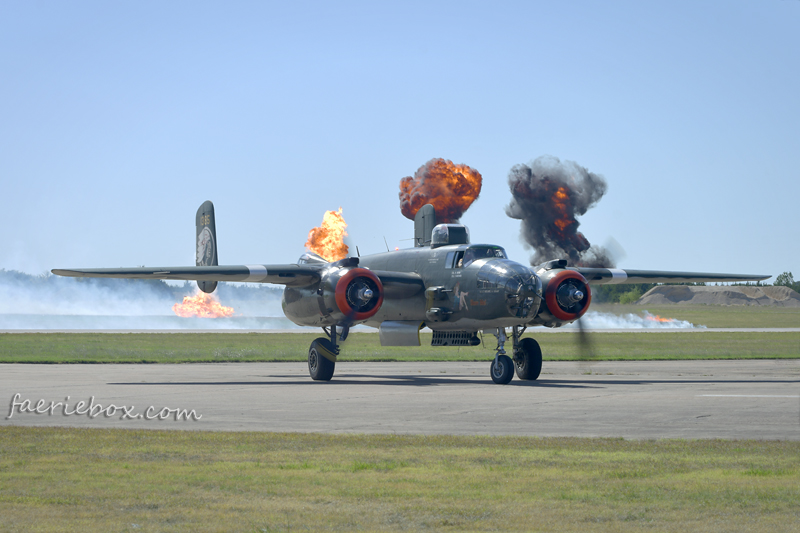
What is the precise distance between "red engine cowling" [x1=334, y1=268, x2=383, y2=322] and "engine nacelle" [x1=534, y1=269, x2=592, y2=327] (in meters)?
5.30

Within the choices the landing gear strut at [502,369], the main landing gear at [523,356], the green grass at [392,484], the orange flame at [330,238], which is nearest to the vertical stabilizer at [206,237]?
the orange flame at [330,238]

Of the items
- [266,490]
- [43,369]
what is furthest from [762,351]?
[266,490]

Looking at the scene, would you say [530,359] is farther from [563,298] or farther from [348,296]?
[348,296]

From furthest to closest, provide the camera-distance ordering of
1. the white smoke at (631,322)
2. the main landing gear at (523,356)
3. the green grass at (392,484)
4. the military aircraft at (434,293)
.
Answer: the white smoke at (631,322)
the main landing gear at (523,356)
the military aircraft at (434,293)
the green grass at (392,484)

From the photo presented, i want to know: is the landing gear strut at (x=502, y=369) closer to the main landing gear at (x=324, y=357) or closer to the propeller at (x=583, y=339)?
the propeller at (x=583, y=339)

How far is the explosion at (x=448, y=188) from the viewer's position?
50.0 meters

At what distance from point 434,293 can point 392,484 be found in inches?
727

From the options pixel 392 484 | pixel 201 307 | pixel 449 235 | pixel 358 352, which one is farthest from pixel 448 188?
pixel 201 307

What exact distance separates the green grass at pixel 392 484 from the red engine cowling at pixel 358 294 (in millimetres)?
13868

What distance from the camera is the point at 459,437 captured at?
13734 mm

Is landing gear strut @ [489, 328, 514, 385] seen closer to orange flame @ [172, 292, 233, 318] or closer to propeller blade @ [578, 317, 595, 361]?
propeller blade @ [578, 317, 595, 361]

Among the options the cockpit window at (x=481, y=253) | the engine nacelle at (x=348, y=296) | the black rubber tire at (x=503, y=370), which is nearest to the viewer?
the black rubber tire at (x=503, y=370)

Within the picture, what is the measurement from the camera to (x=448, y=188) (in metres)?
50.1

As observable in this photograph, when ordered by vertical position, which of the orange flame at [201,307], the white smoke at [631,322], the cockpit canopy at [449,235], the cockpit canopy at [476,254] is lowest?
the white smoke at [631,322]
